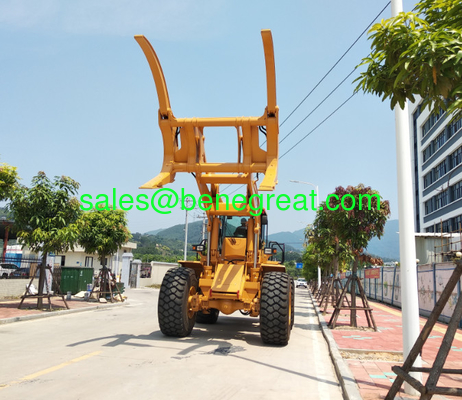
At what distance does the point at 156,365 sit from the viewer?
23.7 feet

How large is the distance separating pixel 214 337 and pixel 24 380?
516 cm

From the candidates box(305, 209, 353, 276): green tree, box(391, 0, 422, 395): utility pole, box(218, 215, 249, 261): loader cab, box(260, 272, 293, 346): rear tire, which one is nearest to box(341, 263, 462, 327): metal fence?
box(305, 209, 353, 276): green tree

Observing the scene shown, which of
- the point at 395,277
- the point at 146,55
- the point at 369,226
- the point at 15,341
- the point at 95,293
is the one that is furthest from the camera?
Result: the point at 395,277

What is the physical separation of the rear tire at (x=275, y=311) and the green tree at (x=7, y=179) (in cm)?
903

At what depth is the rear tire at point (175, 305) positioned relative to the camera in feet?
31.5

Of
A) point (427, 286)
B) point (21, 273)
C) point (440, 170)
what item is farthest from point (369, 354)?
point (440, 170)

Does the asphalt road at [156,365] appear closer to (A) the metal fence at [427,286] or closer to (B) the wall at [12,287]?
(A) the metal fence at [427,286]

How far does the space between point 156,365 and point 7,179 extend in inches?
365

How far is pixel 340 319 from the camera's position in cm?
1605

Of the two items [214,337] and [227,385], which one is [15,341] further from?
[227,385]

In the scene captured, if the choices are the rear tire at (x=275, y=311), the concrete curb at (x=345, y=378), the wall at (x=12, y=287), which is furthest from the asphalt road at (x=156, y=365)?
the wall at (x=12, y=287)

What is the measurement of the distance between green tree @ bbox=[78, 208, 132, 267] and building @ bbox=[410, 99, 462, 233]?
3220 centimetres

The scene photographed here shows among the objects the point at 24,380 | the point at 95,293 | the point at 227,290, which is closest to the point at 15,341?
the point at 24,380

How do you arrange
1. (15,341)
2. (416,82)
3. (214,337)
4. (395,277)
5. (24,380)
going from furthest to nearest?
(395,277) < (214,337) < (15,341) < (24,380) < (416,82)
